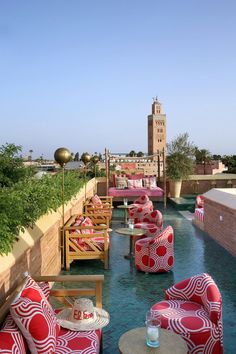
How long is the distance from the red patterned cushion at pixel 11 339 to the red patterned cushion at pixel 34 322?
0.05 m

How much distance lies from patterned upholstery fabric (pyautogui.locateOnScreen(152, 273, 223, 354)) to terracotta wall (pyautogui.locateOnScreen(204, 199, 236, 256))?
3.95 meters

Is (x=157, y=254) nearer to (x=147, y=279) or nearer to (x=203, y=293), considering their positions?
(x=147, y=279)

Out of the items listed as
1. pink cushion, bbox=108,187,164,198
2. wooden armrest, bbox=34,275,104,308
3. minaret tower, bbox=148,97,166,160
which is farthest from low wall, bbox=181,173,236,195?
minaret tower, bbox=148,97,166,160

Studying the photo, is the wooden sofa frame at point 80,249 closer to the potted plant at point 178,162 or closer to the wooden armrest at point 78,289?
the wooden armrest at point 78,289

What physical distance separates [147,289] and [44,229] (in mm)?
1879

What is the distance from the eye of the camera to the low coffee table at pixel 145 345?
2861 millimetres

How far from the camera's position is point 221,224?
28.8 ft

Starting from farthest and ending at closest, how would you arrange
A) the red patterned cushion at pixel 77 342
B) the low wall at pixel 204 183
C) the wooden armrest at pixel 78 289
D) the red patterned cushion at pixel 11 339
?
the low wall at pixel 204 183
the wooden armrest at pixel 78 289
the red patterned cushion at pixel 77 342
the red patterned cushion at pixel 11 339

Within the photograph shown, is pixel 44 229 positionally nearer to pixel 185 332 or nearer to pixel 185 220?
pixel 185 332

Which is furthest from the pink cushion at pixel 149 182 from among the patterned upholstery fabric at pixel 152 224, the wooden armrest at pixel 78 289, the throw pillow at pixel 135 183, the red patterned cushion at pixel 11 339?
the red patterned cushion at pixel 11 339

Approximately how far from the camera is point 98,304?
160 inches

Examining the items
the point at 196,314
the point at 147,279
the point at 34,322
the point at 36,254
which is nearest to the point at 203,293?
the point at 196,314

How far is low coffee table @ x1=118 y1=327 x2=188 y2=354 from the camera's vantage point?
9.39 ft

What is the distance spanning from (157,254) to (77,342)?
3550mm
